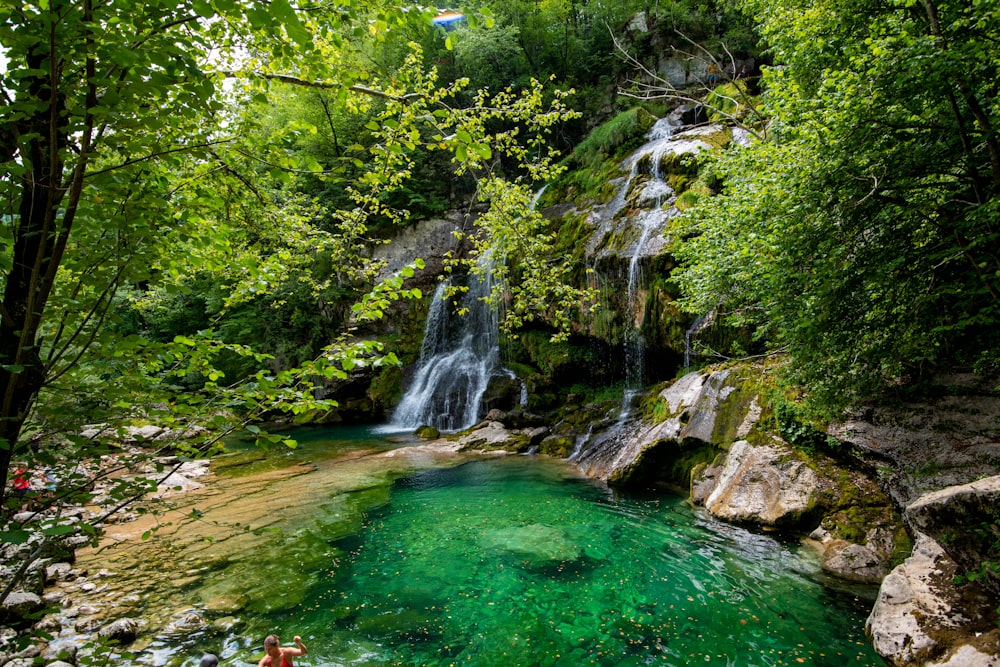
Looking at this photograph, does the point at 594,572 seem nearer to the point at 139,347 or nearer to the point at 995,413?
the point at 995,413

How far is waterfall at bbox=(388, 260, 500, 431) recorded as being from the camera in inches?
796

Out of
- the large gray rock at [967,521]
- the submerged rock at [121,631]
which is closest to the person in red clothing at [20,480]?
the submerged rock at [121,631]

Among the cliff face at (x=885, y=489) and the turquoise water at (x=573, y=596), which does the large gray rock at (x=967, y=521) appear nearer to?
the cliff face at (x=885, y=489)

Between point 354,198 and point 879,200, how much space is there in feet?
19.5

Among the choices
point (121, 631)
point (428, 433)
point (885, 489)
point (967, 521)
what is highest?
point (967, 521)

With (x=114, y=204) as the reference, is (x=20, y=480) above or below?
below

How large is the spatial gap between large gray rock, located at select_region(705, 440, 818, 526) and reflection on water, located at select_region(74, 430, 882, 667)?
1.33 ft

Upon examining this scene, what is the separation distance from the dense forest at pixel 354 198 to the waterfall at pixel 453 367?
11047 millimetres

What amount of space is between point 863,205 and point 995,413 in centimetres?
386

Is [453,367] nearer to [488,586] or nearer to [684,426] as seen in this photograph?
[684,426]

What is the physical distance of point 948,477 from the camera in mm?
6539

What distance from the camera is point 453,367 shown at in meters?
21.5

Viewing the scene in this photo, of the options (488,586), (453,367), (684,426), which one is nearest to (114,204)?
(488,586)

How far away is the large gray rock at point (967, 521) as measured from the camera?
502cm
